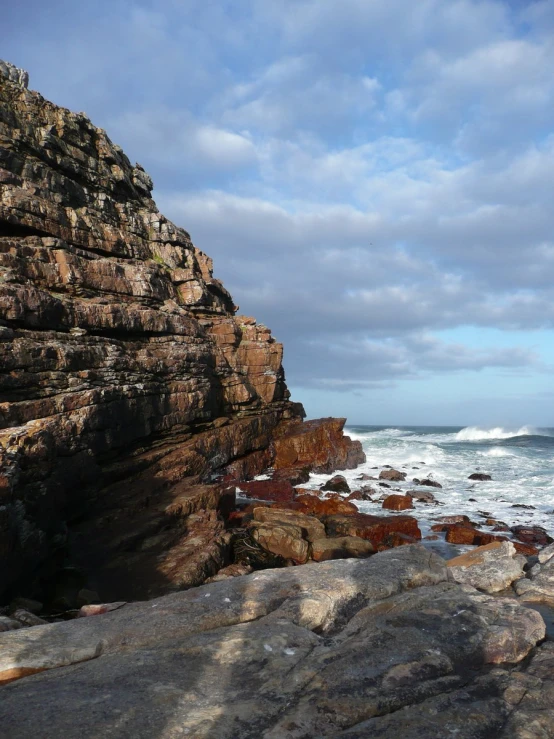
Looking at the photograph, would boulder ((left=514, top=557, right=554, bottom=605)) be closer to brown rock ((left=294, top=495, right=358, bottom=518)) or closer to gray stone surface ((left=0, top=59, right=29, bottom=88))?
brown rock ((left=294, top=495, right=358, bottom=518))

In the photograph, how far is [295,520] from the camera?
66.5 ft

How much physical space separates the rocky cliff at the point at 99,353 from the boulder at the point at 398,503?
11.0 m

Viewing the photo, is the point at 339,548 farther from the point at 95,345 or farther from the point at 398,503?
the point at 95,345

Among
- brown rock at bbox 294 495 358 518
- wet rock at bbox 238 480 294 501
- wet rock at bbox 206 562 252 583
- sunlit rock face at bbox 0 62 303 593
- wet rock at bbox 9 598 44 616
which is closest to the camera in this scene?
wet rock at bbox 9 598 44 616

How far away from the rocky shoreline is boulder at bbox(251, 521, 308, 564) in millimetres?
86

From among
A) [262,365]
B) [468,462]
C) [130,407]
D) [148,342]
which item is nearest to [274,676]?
[130,407]

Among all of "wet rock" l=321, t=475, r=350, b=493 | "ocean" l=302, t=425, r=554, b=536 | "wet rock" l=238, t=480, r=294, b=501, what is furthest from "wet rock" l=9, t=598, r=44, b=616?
"wet rock" l=321, t=475, r=350, b=493

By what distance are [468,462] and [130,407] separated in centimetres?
3812

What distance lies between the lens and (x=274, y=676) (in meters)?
5.30

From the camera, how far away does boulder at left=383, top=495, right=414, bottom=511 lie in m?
26.8

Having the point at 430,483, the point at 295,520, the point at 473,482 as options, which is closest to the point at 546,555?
the point at 295,520

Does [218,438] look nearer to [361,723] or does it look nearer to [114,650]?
[114,650]

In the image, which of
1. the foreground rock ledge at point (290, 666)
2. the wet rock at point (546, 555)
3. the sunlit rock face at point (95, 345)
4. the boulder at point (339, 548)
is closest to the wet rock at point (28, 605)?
the sunlit rock face at point (95, 345)

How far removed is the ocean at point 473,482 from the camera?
2608cm
